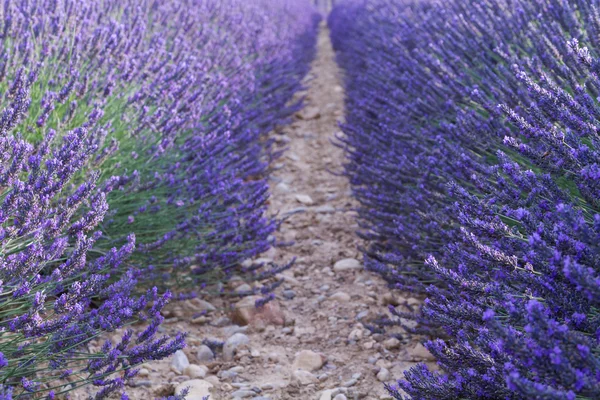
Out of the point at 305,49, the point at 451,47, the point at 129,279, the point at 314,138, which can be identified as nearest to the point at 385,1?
the point at 305,49

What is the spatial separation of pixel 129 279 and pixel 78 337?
0.29m

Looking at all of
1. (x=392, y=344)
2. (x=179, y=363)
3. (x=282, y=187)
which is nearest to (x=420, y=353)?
(x=392, y=344)

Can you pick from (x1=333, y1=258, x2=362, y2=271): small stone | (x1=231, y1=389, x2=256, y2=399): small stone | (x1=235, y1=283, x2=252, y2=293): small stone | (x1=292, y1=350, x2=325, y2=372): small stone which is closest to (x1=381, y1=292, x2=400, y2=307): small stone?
(x1=333, y1=258, x2=362, y2=271): small stone

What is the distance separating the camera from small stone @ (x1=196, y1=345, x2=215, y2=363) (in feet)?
8.23

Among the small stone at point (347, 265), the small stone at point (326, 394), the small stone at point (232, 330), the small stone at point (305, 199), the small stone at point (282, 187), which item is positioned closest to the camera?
the small stone at point (326, 394)

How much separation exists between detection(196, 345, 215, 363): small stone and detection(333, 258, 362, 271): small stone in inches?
39.0

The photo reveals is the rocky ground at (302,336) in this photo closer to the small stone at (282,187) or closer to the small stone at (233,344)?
the small stone at (233,344)

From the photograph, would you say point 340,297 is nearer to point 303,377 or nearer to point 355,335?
point 355,335

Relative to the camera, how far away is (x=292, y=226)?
12.7 feet

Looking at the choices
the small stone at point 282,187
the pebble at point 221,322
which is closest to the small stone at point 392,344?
the pebble at point 221,322

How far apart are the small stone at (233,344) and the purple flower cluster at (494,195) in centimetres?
58

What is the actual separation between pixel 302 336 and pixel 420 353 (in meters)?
0.55

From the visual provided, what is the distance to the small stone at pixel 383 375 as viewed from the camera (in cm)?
225

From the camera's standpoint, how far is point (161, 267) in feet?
8.93
